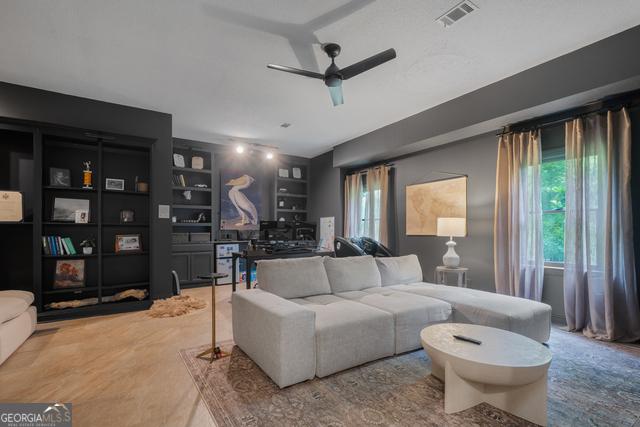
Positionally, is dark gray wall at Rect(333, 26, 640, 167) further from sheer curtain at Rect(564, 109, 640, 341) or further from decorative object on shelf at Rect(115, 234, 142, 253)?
decorative object on shelf at Rect(115, 234, 142, 253)

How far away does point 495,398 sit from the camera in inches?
70.5

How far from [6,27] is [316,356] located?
3645mm

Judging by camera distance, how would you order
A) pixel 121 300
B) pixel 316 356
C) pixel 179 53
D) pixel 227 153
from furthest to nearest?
pixel 227 153 → pixel 121 300 → pixel 179 53 → pixel 316 356

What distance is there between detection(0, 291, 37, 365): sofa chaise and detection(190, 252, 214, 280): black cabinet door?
238cm

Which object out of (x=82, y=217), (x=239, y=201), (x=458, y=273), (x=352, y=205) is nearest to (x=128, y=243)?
(x=82, y=217)

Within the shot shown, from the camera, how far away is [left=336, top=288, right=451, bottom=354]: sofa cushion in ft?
8.26

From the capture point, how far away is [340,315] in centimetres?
234

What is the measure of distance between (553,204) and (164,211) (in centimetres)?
511

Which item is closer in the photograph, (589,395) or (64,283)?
(589,395)

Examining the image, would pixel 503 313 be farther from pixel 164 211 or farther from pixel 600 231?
pixel 164 211

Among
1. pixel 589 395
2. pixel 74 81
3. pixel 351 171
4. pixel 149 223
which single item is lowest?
pixel 589 395

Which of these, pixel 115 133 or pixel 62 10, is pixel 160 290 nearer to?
pixel 115 133

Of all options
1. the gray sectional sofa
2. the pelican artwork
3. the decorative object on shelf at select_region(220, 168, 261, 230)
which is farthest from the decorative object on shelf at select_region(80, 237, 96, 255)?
the pelican artwork

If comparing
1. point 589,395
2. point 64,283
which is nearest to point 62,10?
point 64,283
